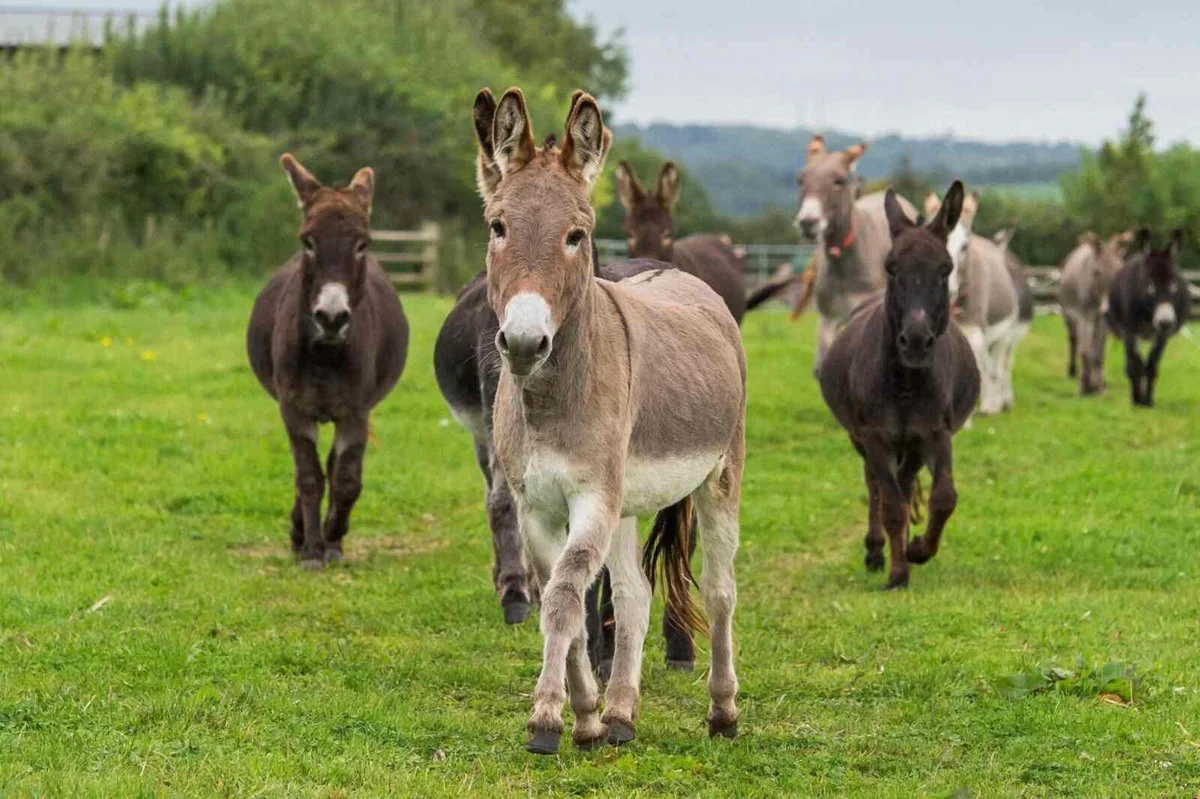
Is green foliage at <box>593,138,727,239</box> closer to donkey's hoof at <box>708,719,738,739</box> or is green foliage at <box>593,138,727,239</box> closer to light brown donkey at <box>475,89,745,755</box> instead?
light brown donkey at <box>475,89,745,755</box>

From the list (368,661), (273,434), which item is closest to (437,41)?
(273,434)

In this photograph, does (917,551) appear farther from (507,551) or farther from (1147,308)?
(1147,308)

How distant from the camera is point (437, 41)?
4162 centimetres

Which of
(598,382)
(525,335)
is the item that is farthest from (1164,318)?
(525,335)

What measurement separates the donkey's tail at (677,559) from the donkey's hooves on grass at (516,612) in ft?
5.43

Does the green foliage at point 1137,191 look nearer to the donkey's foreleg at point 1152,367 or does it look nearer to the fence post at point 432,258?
the fence post at point 432,258

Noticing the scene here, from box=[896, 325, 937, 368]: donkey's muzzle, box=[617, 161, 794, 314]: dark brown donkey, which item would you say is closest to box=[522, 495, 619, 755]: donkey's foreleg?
box=[896, 325, 937, 368]: donkey's muzzle

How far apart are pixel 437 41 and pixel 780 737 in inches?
1476

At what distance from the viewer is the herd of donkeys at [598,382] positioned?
5.23 m

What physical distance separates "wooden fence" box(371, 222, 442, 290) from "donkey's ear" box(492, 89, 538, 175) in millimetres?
26552

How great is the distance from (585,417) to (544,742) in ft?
3.58

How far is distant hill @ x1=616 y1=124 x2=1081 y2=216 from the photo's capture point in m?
109

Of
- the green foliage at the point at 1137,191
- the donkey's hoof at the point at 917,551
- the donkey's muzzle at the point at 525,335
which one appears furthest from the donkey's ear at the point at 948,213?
the green foliage at the point at 1137,191

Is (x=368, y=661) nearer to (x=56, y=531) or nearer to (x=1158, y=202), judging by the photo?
(x=56, y=531)
